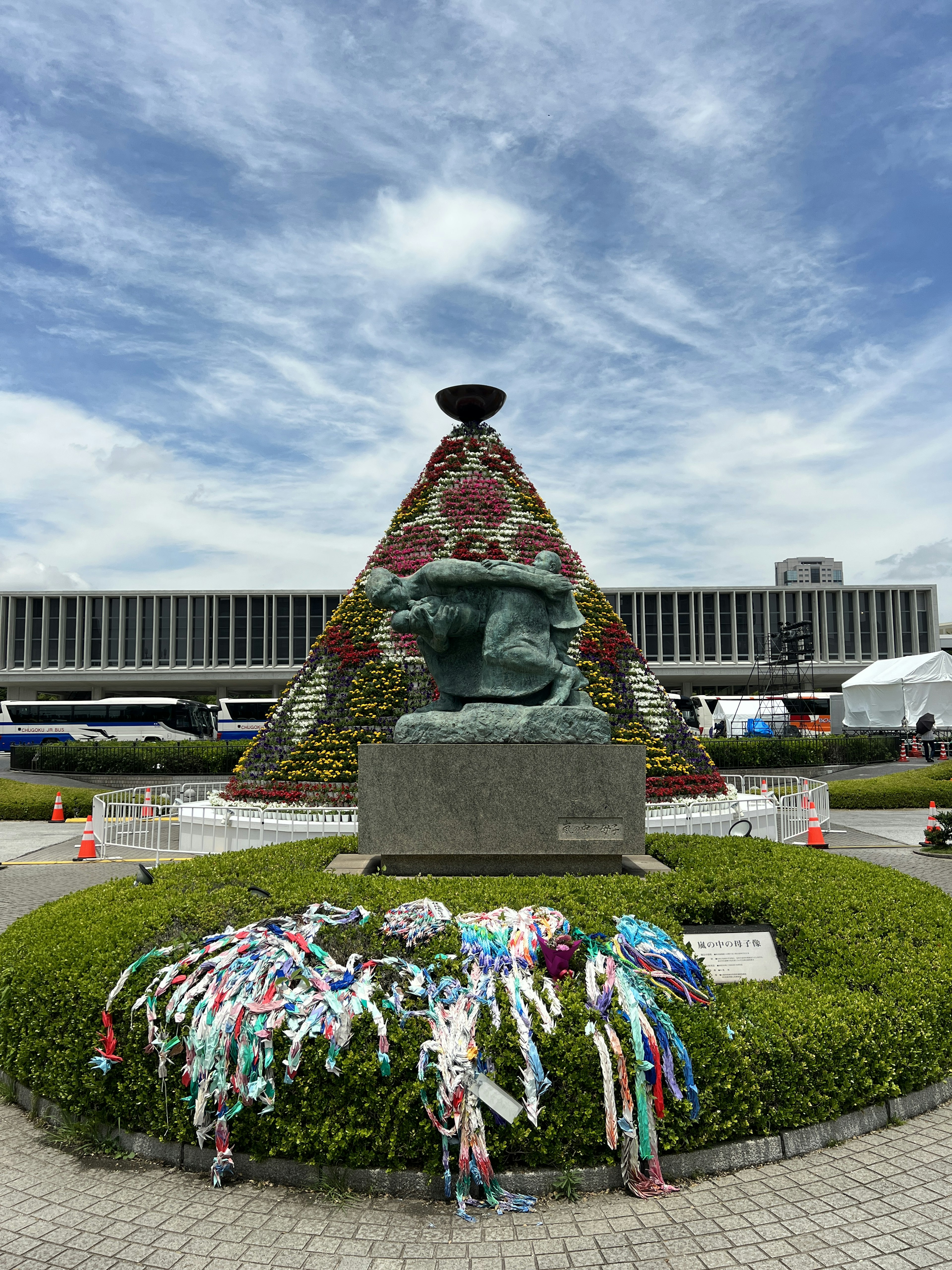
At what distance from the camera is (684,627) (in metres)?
61.1

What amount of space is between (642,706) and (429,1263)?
37.6 ft

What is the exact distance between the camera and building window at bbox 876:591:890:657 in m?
60.0

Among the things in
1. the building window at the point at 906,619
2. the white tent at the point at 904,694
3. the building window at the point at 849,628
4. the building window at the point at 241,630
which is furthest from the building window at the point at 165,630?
the building window at the point at 906,619

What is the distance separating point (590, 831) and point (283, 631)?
53.7m

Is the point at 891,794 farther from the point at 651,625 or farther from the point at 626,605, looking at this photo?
the point at 651,625

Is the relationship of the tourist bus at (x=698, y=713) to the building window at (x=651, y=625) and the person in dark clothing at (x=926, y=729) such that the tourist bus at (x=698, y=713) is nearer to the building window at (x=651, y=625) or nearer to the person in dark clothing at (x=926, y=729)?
the person in dark clothing at (x=926, y=729)

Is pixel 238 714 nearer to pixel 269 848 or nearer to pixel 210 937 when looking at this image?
pixel 269 848

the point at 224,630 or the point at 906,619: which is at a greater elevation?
the point at 906,619

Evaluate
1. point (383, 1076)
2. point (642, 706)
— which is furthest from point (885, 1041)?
point (642, 706)

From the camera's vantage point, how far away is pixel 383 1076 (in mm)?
3389

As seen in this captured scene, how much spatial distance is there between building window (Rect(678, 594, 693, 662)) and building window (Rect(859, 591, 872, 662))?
11850 mm

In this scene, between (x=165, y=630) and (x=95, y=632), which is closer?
(x=95, y=632)

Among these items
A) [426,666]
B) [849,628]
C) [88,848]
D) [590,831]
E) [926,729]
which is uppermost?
[849,628]

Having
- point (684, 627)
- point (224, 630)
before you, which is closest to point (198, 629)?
point (224, 630)
